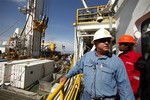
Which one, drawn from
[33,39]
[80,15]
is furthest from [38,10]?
[80,15]

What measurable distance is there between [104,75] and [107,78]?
1.9 inches

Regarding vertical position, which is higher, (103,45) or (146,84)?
(103,45)

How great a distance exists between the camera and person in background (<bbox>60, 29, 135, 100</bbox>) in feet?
5.75

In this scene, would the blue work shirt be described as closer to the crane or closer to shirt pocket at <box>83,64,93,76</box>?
shirt pocket at <box>83,64,93,76</box>

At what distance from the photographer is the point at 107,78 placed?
1.78 metres

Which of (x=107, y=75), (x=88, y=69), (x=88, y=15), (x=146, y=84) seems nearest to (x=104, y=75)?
(x=107, y=75)

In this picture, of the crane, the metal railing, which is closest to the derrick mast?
the crane

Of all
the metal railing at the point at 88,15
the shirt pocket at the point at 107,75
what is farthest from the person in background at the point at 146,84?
the metal railing at the point at 88,15

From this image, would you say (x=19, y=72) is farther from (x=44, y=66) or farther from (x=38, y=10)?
(x=38, y=10)

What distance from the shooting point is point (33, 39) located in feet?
64.3

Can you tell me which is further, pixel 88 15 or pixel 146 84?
pixel 88 15

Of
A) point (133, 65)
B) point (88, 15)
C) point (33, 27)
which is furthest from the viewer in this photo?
point (33, 27)

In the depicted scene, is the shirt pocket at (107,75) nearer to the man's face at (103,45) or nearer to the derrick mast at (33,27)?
the man's face at (103,45)

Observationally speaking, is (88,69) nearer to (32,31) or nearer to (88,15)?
(88,15)
